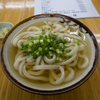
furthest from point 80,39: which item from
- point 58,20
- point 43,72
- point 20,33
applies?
point 20,33

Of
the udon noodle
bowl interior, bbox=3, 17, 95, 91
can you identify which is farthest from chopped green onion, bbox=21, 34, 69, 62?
bowl interior, bbox=3, 17, 95, 91

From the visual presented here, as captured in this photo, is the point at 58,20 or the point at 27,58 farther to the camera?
the point at 58,20

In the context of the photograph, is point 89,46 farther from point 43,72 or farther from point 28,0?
point 28,0

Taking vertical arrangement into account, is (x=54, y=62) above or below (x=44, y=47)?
below

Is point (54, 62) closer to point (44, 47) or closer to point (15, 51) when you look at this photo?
point (44, 47)

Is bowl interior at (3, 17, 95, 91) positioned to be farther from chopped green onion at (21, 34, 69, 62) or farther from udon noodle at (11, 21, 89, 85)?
chopped green onion at (21, 34, 69, 62)

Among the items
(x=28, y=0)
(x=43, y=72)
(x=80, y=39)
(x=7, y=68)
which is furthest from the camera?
(x=28, y=0)

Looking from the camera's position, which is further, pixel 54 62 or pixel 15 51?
pixel 15 51

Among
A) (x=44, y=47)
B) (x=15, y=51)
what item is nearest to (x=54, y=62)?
(x=44, y=47)

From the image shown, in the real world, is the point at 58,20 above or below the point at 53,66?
above
